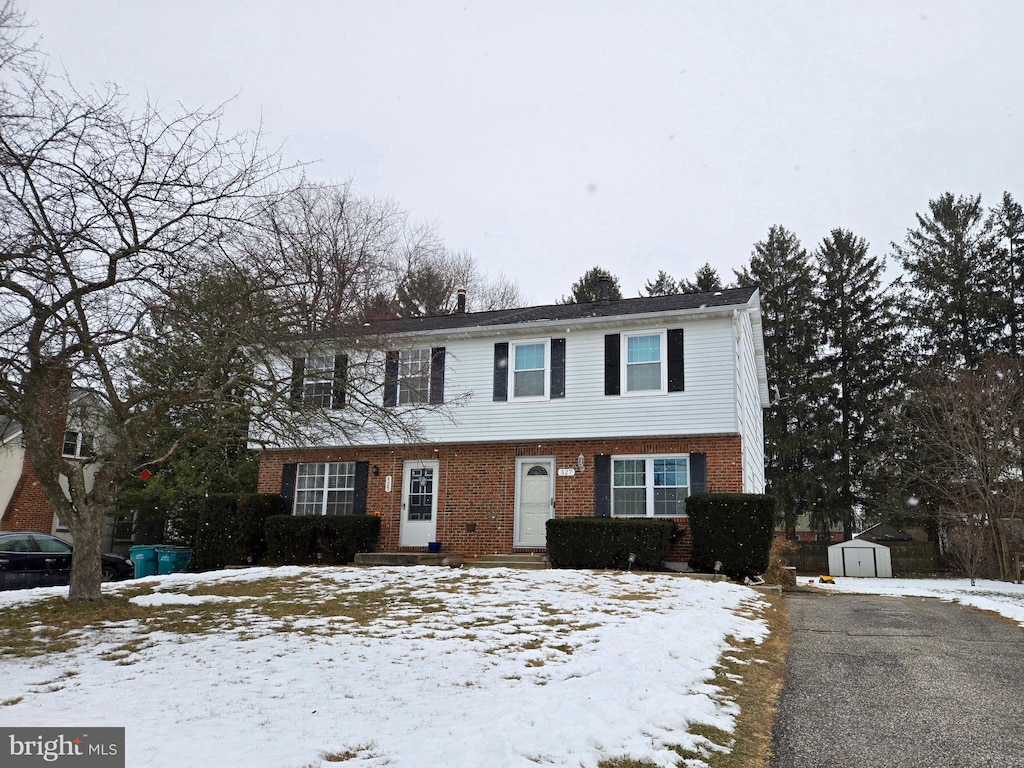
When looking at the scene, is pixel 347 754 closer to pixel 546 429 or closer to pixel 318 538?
pixel 546 429

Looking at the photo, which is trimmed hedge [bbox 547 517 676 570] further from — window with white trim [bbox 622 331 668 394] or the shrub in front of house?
the shrub in front of house

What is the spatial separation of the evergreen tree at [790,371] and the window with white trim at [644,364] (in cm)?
1767

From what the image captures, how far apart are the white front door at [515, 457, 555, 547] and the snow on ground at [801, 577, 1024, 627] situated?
660 cm

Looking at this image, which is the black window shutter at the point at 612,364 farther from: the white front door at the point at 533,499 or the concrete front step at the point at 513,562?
the concrete front step at the point at 513,562

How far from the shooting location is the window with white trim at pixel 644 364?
51.5ft

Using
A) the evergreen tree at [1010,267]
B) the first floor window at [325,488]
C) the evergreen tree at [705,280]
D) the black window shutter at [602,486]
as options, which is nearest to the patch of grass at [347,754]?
the black window shutter at [602,486]

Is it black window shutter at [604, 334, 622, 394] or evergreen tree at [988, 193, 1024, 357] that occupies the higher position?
evergreen tree at [988, 193, 1024, 357]

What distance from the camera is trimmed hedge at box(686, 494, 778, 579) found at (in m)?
13.5

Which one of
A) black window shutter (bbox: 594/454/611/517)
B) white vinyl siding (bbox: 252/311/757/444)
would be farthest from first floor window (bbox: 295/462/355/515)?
black window shutter (bbox: 594/454/611/517)

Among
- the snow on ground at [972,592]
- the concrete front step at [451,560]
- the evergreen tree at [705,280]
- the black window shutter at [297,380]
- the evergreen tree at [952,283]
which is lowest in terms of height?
the snow on ground at [972,592]

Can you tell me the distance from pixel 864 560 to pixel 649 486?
1255 centimetres

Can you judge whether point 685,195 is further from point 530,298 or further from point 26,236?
point 26,236

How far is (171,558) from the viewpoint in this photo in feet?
58.6

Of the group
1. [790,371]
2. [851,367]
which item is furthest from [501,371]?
[851,367]
